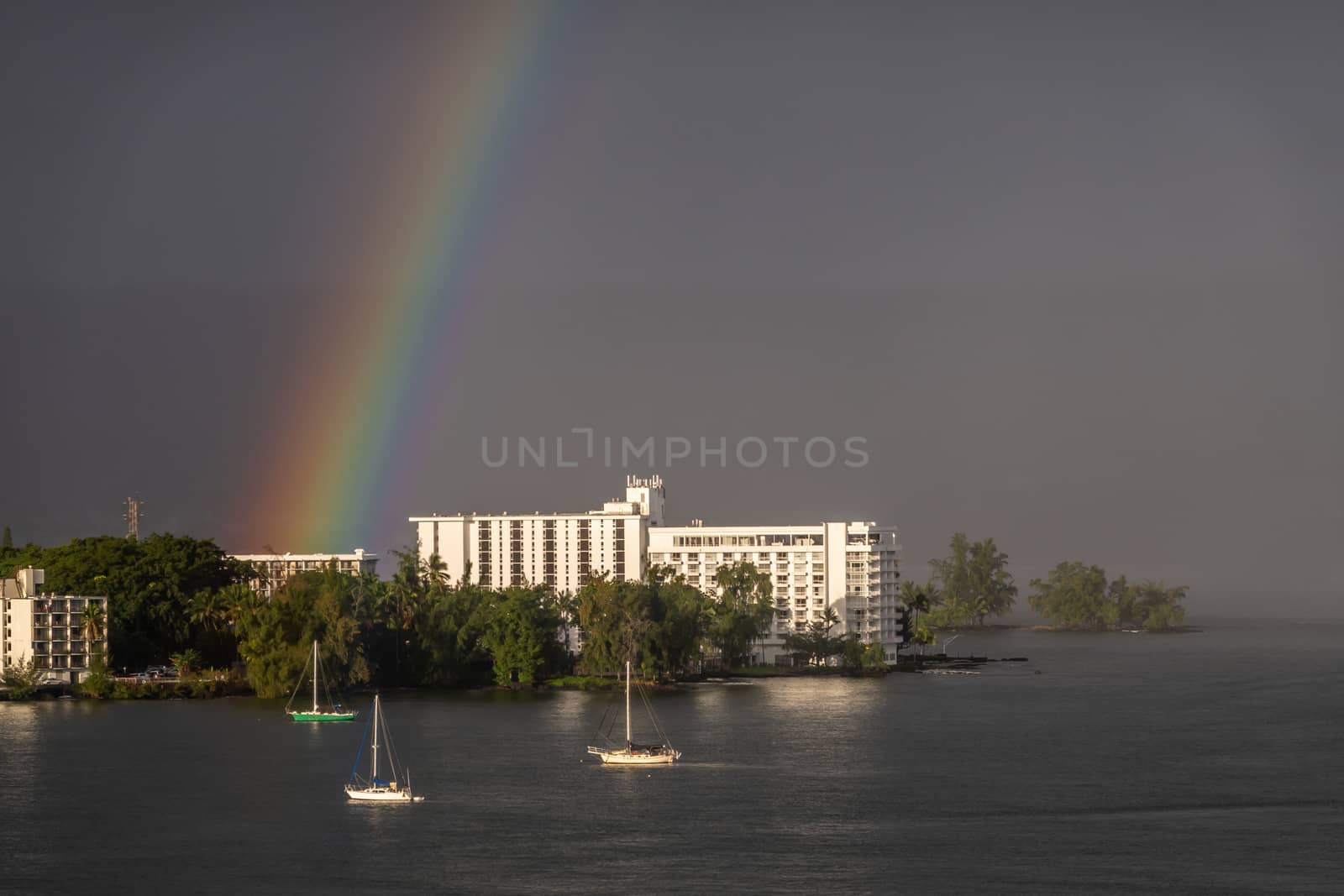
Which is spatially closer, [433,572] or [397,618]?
[397,618]

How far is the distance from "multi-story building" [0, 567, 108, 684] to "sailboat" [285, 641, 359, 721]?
1582cm

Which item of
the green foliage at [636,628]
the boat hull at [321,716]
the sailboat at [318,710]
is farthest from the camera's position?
the green foliage at [636,628]

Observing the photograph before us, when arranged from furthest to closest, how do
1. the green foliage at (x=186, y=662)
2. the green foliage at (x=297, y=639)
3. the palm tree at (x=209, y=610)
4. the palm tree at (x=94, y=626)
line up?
the palm tree at (x=209, y=610) → the green foliage at (x=186, y=662) → the palm tree at (x=94, y=626) → the green foliage at (x=297, y=639)

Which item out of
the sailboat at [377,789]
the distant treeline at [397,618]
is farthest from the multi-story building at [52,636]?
the sailboat at [377,789]

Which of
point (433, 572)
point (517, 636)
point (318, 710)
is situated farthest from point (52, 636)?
point (517, 636)

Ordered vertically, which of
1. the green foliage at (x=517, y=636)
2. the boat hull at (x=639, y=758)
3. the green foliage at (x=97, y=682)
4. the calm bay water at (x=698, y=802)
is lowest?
the calm bay water at (x=698, y=802)

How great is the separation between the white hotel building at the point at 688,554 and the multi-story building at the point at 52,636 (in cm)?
4233

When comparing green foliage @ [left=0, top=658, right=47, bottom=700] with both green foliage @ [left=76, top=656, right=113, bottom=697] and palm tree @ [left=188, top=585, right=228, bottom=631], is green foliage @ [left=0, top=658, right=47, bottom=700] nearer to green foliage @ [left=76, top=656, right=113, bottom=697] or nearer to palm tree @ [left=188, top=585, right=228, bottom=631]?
green foliage @ [left=76, top=656, right=113, bottom=697]

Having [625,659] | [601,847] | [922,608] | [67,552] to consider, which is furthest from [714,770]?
[922,608]

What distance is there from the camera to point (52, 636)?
117 metres

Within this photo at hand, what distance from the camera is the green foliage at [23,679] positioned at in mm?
113375

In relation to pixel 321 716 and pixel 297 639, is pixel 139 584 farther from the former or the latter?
pixel 321 716

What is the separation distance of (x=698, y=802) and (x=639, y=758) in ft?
36.0

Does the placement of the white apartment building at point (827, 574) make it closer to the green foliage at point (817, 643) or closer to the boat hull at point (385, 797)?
the green foliage at point (817, 643)
